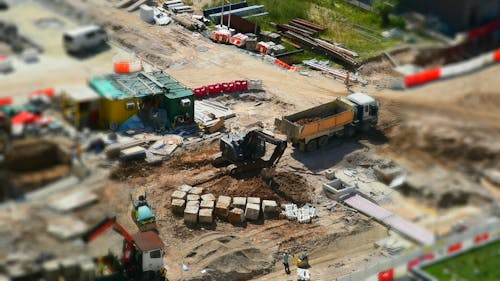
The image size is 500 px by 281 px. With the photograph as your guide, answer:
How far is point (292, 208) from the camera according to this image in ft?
70.8

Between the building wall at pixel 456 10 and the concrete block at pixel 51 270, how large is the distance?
14.6 ft

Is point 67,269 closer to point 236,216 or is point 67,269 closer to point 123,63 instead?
point 123,63

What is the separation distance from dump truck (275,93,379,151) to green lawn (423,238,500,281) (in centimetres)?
1345

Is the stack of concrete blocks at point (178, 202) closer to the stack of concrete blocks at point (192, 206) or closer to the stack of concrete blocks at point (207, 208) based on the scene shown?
the stack of concrete blocks at point (192, 206)

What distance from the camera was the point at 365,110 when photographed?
25031mm

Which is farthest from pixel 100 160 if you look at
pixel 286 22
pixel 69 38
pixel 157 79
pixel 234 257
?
pixel 286 22

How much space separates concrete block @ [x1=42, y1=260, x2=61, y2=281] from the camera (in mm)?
8617

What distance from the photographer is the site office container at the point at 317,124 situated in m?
24.0

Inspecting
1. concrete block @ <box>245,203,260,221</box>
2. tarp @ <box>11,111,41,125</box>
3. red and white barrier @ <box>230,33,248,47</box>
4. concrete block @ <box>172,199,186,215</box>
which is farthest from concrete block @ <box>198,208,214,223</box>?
tarp @ <box>11,111,41,125</box>

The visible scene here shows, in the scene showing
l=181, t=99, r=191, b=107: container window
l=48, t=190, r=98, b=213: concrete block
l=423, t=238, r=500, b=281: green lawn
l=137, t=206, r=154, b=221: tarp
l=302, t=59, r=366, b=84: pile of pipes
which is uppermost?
l=48, t=190, r=98, b=213: concrete block

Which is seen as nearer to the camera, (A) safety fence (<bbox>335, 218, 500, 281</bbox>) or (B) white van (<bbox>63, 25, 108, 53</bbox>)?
(B) white van (<bbox>63, 25, 108, 53</bbox>)

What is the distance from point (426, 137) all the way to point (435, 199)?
679 millimetres

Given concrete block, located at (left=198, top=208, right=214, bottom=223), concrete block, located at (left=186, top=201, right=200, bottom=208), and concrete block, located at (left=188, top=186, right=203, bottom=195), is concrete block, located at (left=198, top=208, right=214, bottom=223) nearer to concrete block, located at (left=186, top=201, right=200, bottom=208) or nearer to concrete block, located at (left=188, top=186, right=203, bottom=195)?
concrete block, located at (left=186, top=201, right=200, bottom=208)

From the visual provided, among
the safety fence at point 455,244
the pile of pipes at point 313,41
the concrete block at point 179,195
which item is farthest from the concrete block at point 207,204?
the safety fence at point 455,244
